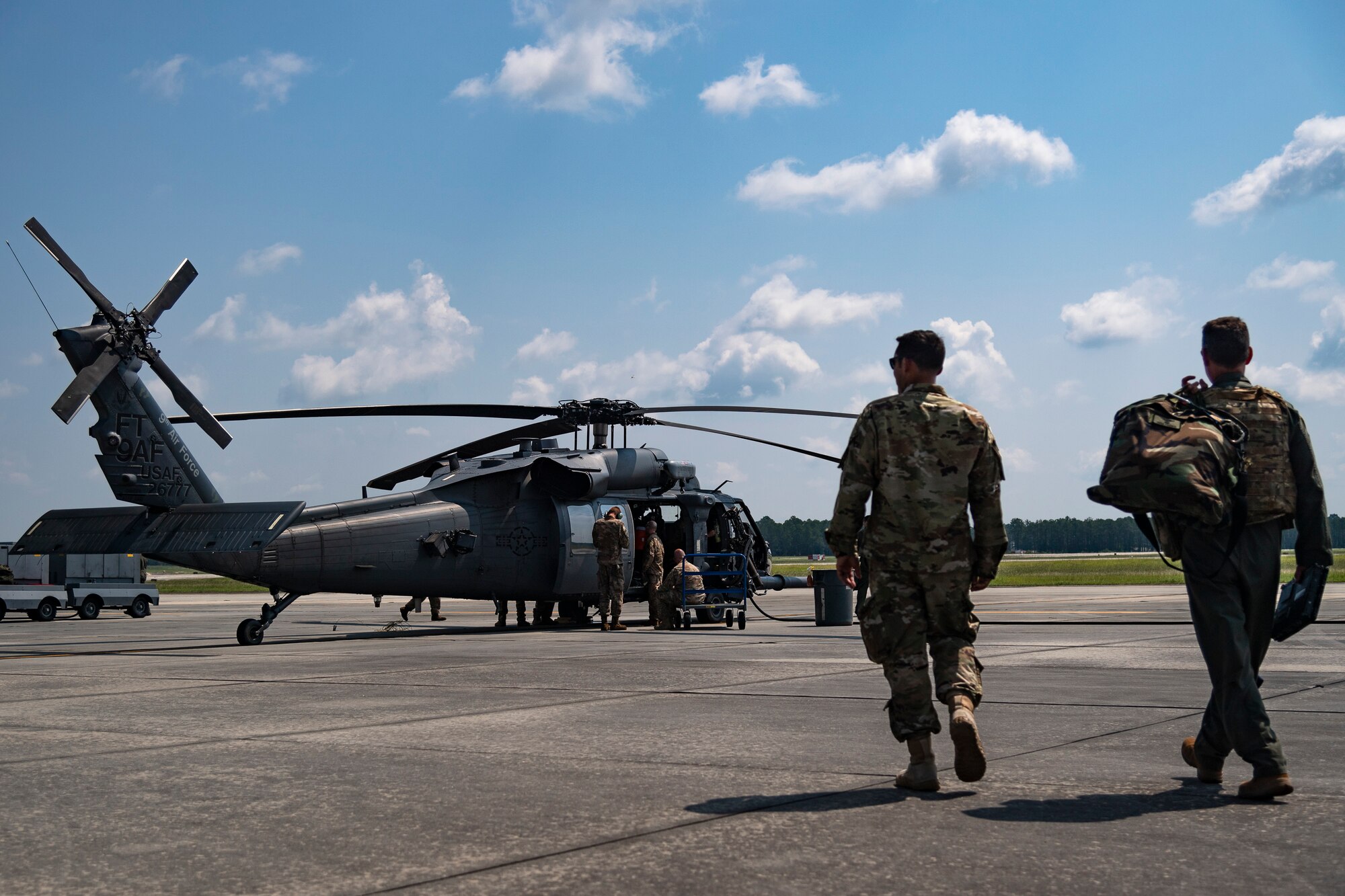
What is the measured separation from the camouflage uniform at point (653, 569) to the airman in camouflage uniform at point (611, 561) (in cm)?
59

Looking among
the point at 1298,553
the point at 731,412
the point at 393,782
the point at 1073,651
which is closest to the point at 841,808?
the point at 393,782

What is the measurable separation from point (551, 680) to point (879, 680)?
259cm

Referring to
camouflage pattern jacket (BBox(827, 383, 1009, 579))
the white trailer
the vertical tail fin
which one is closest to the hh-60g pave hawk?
the vertical tail fin

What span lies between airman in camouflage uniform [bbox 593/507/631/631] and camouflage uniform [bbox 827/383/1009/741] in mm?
12987

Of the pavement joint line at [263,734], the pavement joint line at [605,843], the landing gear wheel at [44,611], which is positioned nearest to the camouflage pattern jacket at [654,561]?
the pavement joint line at [263,734]

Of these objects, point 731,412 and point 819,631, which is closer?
point 819,631

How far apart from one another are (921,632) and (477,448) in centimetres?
1485

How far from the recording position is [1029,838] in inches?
156

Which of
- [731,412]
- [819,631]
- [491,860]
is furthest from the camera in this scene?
[731,412]

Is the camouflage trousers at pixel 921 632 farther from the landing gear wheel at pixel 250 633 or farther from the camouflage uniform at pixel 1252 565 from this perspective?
the landing gear wheel at pixel 250 633

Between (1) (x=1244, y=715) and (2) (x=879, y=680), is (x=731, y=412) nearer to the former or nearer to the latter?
(2) (x=879, y=680)

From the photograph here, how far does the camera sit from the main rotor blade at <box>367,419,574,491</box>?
19.1 m

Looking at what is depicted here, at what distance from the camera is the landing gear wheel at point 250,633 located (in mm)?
15406

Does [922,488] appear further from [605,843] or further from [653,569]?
[653,569]
